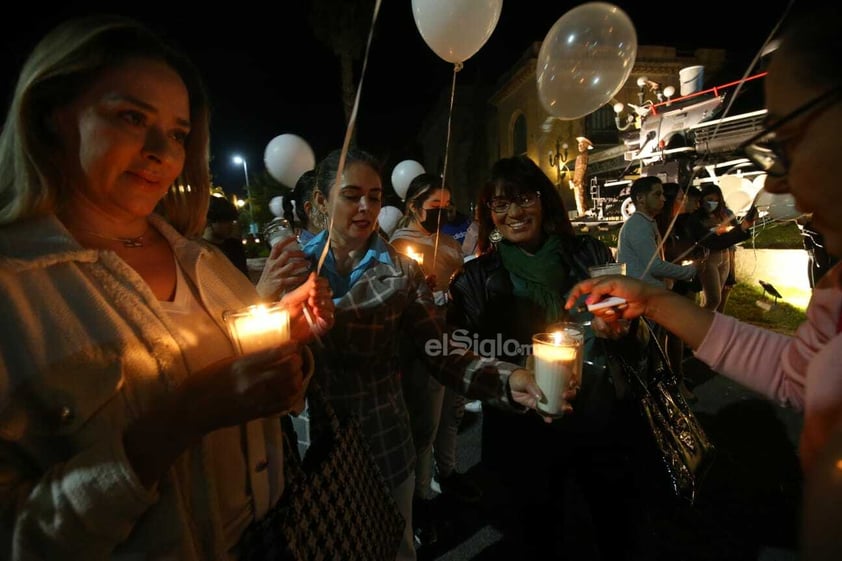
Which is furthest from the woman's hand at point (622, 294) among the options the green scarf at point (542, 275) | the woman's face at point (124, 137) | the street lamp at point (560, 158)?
the street lamp at point (560, 158)

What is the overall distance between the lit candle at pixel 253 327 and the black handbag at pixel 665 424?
1.80 m

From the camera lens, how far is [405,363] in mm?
3131

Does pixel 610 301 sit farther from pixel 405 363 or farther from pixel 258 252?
pixel 258 252

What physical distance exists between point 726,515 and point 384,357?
3.17 m

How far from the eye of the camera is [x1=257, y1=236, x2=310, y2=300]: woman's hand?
1.94 m

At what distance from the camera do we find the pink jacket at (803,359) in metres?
1.01

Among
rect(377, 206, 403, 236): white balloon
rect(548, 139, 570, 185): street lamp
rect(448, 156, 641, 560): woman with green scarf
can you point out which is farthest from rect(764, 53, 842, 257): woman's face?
rect(548, 139, 570, 185): street lamp

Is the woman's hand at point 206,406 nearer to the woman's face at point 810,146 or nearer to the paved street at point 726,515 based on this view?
the woman's face at point 810,146

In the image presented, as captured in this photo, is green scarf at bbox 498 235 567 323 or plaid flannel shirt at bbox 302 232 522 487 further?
green scarf at bbox 498 235 567 323

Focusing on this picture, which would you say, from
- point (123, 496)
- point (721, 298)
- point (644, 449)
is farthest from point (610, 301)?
point (721, 298)

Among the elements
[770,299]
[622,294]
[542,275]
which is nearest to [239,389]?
[622,294]

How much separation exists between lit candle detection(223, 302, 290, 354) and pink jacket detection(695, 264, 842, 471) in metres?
1.52

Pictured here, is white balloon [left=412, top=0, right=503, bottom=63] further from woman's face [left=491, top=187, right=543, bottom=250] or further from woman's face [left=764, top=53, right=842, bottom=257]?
Result: woman's face [left=764, top=53, right=842, bottom=257]

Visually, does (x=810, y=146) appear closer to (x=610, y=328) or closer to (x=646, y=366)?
(x=610, y=328)
